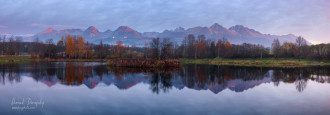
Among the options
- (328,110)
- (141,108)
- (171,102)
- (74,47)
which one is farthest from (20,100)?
(74,47)

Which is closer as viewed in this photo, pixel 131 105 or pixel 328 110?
pixel 328 110

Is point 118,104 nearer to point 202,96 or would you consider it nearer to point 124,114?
point 124,114

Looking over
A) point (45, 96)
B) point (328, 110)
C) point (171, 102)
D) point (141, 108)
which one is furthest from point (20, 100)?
point (328, 110)

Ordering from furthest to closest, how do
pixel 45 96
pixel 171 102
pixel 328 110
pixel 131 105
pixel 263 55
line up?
pixel 263 55 < pixel 45 96 < pixel 171 102 < pixel 131 105 < pixel 328 110

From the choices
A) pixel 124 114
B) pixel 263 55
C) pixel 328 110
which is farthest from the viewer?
pixel 263 55

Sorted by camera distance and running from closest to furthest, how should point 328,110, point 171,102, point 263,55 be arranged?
point 328,110 < point 171,102 < point 263,55

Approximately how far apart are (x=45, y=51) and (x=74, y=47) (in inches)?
495

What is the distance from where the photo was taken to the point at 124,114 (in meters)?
8.33

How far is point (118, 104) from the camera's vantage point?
10.1 m

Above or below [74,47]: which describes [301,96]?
below

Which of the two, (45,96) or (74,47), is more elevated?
(74,47)

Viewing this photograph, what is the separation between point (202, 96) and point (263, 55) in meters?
76.4

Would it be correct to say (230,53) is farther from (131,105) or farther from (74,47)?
(131,105)

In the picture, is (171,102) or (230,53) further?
(230,53)
